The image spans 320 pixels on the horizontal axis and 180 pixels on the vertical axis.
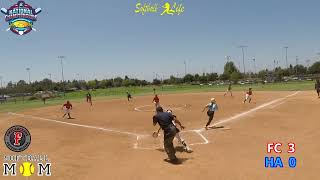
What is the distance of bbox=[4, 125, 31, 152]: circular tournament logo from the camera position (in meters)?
11.5

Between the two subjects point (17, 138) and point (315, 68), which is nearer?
point (17, 138)

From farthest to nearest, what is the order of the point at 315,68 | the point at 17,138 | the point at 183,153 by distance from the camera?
the point at 315,68, the point at 183,153, the point at 17,138

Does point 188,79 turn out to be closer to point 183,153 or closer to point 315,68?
point 315,68

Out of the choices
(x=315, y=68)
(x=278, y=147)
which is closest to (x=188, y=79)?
(x=315, y=68)

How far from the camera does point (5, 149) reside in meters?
14.6

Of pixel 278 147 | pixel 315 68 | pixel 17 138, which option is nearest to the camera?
pixel 17 138

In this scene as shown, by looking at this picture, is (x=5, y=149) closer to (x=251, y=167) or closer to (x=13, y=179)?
(x=13, y=179)

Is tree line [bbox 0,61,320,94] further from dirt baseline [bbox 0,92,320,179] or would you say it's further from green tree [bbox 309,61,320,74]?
dirt baseline [bbox 0,92,320,179]

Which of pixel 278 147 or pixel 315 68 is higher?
pixel 315 68

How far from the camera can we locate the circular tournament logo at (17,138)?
1151cm

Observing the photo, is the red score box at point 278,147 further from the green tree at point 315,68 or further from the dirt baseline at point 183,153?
the green tree at point 315,68

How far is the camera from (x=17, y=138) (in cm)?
1178

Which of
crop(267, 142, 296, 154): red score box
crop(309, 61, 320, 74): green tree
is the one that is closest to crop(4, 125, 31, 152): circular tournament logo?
crop(267, 142, 296, 154): red score box

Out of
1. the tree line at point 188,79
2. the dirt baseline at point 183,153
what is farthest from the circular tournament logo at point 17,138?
the tree line at point 188,79
